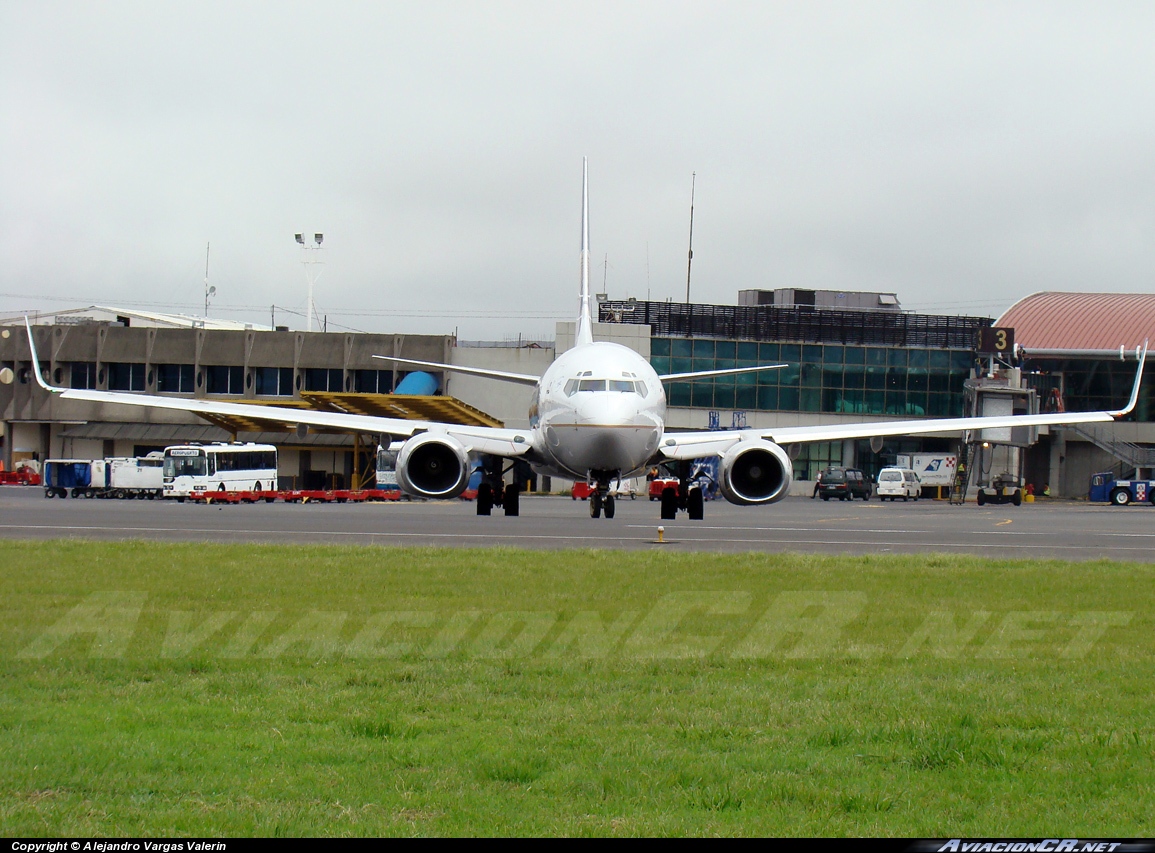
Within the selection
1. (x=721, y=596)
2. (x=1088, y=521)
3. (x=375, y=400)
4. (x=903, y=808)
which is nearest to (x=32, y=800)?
(x=903, y=808)

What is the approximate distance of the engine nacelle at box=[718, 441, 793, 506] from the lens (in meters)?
31.0

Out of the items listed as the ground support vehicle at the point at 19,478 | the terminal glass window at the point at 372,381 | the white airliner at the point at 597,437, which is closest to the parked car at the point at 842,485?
the terminal glass window at the point at 372,381

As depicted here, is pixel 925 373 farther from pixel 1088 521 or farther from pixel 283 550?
pixel 283 550

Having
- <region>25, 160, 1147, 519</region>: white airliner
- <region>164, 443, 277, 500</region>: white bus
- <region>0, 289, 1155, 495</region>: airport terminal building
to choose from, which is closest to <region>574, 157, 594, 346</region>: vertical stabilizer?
<region>25, 160, 1147, 519</region>: white airliner

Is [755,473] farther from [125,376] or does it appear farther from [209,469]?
[125,376]

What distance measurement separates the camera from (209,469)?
232 ft

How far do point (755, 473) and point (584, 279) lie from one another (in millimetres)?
12970

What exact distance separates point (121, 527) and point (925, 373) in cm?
7753

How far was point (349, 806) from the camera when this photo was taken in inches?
305

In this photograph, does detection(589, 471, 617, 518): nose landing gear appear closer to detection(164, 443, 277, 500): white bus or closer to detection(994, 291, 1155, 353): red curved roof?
detection(164, 443, 277, 500): white bus

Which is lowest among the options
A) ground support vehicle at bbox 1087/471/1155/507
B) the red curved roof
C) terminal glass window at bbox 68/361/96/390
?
ground support vehicle at bbox 1087/471/1155/507

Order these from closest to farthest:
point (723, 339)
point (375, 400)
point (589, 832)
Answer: point (589, 832) → point (375, 400) → point (723, 339)

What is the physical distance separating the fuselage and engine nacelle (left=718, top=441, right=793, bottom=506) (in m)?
2.00

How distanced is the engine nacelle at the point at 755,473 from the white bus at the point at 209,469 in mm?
44229
